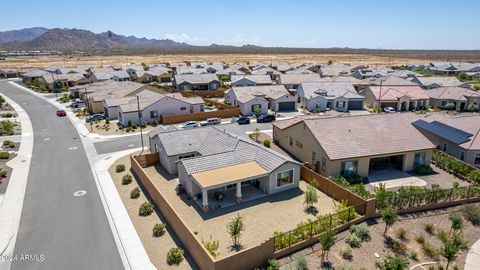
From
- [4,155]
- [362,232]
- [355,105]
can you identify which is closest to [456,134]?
[362,232]

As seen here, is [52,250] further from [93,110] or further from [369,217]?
[93,110]

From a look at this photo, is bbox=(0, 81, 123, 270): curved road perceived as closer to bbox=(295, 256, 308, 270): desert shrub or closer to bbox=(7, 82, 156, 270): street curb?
bbox=(7, 82, 156, 270): street curb

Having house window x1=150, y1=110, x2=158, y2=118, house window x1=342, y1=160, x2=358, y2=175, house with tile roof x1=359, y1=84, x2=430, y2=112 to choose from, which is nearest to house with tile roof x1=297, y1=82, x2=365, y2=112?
house with tile roof x1=359, y1=84, x2=430, y2=112

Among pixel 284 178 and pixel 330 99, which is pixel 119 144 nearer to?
pixel 284 178

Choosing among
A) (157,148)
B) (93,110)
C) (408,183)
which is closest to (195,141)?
(157,148)

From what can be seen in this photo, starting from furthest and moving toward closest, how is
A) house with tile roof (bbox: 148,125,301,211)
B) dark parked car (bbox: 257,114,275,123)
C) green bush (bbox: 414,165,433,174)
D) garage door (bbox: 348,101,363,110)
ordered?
1. garage door (bbox: 348,101,363,110)
2. dark parked car (bbox: 257,114,275,123)
3. green bush (bbox: 414,165,433,174)
4. house with tile roof (bbox: 148,125,301,211)
